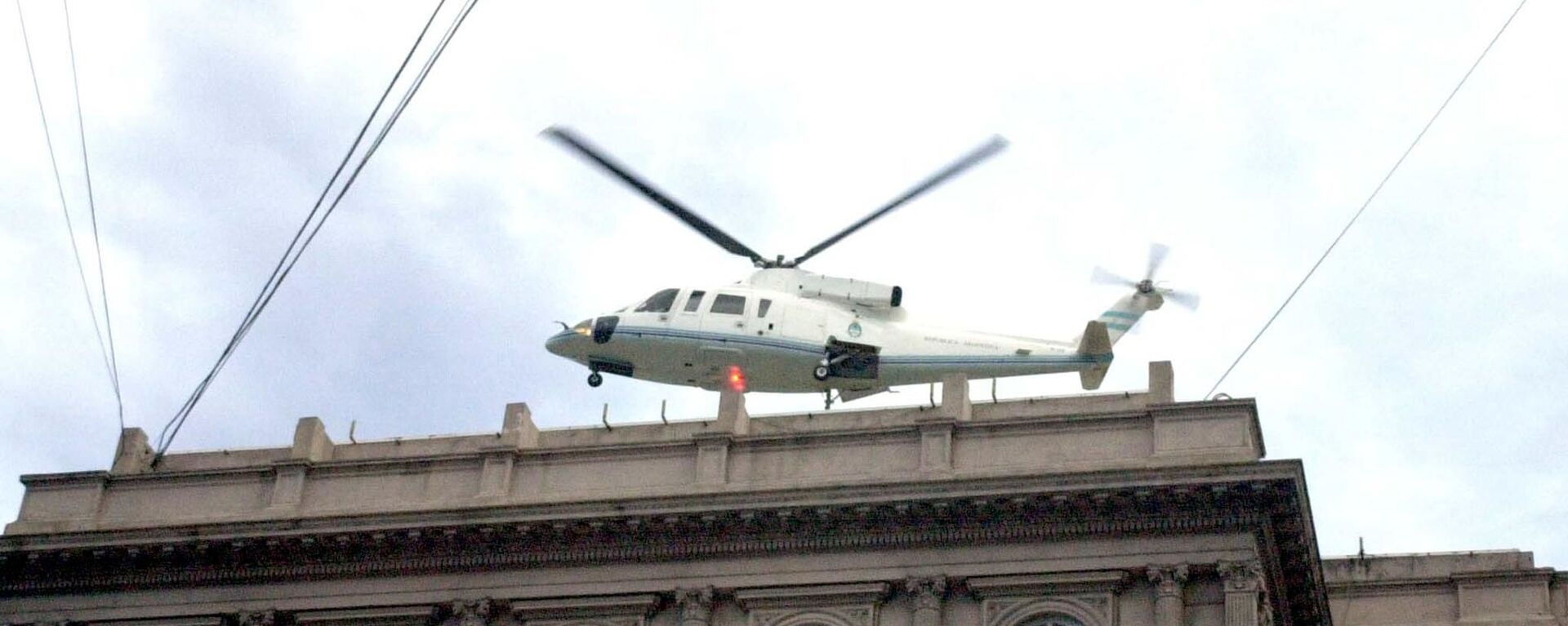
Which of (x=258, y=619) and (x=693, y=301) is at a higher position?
(x=693, y=301)

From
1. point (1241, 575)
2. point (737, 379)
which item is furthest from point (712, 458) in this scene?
point (1241, 575)

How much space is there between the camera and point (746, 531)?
151 ft

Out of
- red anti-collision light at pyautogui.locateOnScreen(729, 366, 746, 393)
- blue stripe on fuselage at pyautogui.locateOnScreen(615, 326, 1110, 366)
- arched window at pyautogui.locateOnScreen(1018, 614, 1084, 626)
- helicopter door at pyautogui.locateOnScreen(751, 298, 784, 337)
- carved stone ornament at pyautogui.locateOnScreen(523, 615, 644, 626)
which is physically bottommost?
arched window at pyautogui.locateOnScreen(1018, 614, 1084, 626)

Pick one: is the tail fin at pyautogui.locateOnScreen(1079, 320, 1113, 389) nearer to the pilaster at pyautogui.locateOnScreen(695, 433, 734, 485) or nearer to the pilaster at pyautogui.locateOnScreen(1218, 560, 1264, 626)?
A: the pilaster at pyautogui.locateOnScreen(695, 433, 734, 485)

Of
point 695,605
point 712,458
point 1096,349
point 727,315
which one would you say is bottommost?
point 695,605

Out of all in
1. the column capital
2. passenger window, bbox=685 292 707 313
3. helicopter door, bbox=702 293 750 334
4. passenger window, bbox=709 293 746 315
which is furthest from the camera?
passenger window, bbox=685 292 707 313

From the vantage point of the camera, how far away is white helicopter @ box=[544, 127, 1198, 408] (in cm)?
5294

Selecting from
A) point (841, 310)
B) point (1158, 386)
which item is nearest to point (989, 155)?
point (841, 310)

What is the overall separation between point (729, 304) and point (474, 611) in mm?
10359

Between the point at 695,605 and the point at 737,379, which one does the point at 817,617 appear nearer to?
the point at 695,605

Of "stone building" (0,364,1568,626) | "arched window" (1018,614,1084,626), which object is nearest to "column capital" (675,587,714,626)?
"stone building" (0,364,1568,626)

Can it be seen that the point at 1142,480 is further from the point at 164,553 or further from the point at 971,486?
the point at 164,553

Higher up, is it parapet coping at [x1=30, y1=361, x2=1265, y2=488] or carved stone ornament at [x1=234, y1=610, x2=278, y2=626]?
parapet coping at [x1=30, y1=361, x2=1265, y2=488]

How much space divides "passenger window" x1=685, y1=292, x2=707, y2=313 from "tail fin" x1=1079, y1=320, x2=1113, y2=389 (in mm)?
7593
